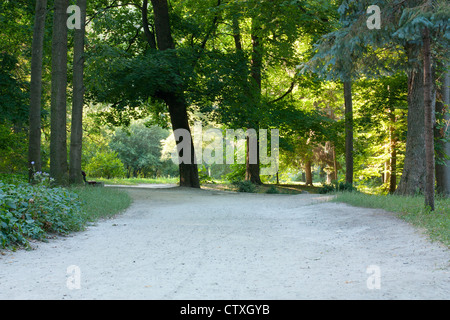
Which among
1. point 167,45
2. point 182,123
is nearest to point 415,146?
point 182,123

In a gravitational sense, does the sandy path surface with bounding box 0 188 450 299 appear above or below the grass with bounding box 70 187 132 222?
below

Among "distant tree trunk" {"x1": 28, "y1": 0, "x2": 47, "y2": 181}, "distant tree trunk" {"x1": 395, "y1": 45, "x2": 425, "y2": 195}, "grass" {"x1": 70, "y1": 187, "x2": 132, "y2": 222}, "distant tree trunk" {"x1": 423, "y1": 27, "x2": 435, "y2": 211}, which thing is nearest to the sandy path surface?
"grass" {"x1": 70, "y1": 187, "x2": 132, "y2": 222}

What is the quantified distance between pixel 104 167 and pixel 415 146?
84.6ft

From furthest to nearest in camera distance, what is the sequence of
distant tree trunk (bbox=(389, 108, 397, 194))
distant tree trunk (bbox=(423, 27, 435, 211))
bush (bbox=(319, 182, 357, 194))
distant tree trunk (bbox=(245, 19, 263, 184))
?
1. distant tree trunk (bbox=(389, 108, 397, 194))
2. distant tree trunk (bbox=(245, 19, 263, 184))
3. bush (bbox=(319, 182, 357, 194))
4. distant tree trunk (bbox=(423, 27, 435, 211))

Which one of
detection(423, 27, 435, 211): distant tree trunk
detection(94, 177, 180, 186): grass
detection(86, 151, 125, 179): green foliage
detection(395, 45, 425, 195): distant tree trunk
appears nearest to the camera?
detection(423, 27, 435, 211): distant tree trunk

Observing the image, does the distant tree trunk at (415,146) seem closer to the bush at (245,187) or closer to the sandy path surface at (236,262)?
the sandy path surface at (236,262)

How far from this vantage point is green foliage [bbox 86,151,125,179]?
34125 mm

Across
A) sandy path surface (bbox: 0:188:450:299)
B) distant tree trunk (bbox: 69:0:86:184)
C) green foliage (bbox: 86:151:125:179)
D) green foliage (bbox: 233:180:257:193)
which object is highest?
distant tree trunk (bbox: 69:0:86:184)

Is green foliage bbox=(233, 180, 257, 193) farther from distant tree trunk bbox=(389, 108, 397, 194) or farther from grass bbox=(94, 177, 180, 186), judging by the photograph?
grass bbox=(94, 177, 180, 186)

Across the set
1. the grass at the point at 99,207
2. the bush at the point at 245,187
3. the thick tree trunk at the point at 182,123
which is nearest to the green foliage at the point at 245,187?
the bush at the point at 245,187

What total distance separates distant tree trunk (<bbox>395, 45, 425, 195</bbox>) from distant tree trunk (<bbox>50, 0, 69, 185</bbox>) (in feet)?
36.2

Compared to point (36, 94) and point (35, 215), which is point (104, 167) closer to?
point (36, 94)
